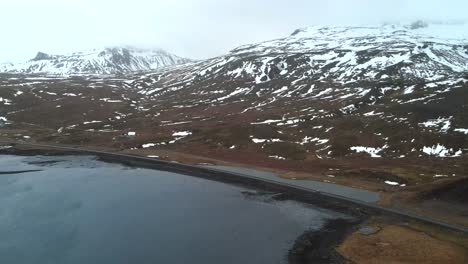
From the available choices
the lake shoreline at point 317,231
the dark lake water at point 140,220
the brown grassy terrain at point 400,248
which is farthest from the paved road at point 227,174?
the brown grassy terrain at point 400,248

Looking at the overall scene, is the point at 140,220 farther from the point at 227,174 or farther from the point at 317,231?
the point at 227,174

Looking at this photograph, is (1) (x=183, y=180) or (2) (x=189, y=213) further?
(1) (x=183, y=180)

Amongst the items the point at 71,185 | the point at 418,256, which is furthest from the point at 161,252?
the point at 71,185

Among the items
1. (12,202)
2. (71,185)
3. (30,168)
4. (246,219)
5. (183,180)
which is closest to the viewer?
(246,219)

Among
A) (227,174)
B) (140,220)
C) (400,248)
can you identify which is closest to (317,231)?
(400,248)

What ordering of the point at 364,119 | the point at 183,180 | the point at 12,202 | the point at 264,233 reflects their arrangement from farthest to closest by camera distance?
the point at 364,119
the point at 183,180
the point at 12,202
the point at 264,233

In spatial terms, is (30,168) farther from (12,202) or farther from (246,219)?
(246,219)

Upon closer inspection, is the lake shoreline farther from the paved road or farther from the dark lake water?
the paved road
